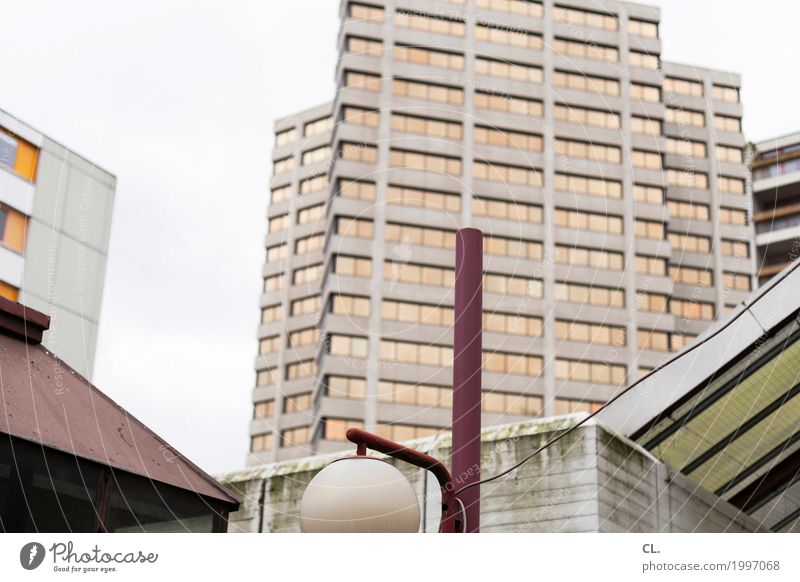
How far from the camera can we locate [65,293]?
58469 mm

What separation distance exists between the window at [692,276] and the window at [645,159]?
930cm

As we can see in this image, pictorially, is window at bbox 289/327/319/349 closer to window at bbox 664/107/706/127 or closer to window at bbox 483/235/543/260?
window at bbox 483/235/543/260

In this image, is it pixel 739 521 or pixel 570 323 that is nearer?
pixel 739 521

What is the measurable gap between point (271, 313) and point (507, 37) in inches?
1527

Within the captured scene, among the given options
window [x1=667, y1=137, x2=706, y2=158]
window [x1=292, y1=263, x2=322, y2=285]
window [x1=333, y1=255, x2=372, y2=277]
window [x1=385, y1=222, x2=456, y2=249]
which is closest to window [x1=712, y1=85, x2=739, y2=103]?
window [x1=667, y1=137, x2=706, y2=158]

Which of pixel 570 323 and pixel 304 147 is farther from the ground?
pixel 304 147

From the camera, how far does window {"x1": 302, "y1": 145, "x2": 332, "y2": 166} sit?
367 ft

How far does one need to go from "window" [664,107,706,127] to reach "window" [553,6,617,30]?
1015 centimetres

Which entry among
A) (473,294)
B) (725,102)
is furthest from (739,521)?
(725,102)

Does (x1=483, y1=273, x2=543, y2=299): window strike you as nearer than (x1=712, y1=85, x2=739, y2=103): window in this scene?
Yes
